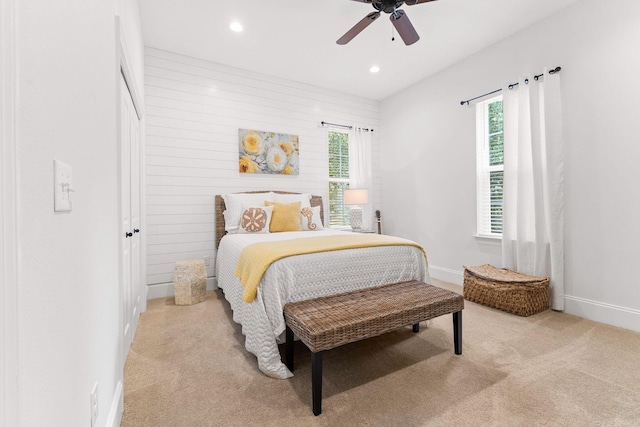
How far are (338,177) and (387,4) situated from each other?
2636 millimetres

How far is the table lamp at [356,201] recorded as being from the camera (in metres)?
4.27

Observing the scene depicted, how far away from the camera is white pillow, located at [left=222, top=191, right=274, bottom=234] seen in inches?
135

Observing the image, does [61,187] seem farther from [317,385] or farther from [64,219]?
[317,385]

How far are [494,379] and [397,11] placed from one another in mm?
2689

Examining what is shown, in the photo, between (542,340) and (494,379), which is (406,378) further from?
(542,340)

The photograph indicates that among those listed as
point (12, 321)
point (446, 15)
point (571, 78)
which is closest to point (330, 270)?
point (12, 321)

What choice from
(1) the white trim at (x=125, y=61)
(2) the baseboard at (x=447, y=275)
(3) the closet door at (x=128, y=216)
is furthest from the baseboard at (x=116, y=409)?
(2) the baseboard at (x=447, y=275)

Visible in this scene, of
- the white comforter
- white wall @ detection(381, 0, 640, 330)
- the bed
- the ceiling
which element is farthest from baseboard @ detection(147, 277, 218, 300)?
white wall @ detection(381, 0, 640, 330)

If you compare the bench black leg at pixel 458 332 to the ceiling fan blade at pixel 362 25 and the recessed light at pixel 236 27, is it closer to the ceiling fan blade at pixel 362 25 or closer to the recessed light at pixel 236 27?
the ceiling fan blade at pixel 362 25

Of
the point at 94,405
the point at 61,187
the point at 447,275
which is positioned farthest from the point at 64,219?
the point at 447,275

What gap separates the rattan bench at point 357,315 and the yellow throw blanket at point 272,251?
0.28 meters

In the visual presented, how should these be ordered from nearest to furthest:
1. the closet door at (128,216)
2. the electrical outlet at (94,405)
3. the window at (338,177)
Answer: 1. the electrical outlet at (94,405)
2. the closet door at (128,216)
3. the window at (338,177)

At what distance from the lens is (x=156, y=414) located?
4.81 feet

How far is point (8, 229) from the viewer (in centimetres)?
48
